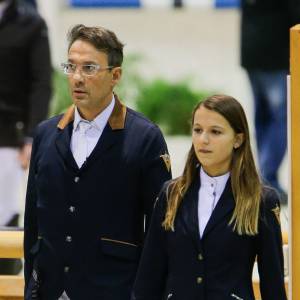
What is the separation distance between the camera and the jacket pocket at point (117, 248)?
4.93 metres

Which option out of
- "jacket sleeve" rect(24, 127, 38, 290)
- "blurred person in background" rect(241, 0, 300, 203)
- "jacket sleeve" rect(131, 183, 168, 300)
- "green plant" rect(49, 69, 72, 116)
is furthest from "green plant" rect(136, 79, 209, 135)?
"jacket sleeve" rect(131, 183, 168, 300)

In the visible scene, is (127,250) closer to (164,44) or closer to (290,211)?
(290,211)

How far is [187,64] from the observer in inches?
546

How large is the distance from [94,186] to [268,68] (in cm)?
615

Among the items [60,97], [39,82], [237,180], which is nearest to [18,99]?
[39,82]

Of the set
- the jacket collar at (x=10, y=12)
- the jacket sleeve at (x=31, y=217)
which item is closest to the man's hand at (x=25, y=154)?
the jacket collar at (x=10, y=12)

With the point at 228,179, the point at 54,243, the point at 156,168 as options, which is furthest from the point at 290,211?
the point at 54,243

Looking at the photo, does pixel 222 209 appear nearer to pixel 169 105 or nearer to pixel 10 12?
Result: pixel 10 12

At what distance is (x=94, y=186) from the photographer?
16.3 ft

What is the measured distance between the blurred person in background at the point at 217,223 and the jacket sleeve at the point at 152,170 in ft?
0.79

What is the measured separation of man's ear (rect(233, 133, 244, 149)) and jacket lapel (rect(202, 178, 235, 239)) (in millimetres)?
143

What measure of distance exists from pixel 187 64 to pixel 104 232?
902 cm

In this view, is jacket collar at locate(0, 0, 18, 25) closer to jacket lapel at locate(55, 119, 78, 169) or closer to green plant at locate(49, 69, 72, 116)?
green plant at locate(49, 69, 72, 116)

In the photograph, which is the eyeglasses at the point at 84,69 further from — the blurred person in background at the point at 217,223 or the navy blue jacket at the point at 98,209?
the blurred person in background at the point at 217,223
